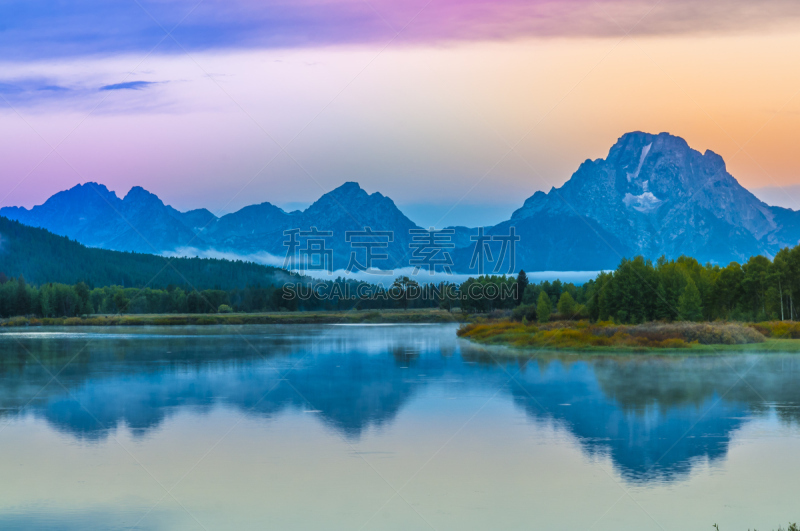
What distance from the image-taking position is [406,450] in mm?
18938

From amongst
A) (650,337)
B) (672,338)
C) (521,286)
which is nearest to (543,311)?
(650,337)

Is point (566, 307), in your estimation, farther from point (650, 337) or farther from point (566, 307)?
point (650, 337)

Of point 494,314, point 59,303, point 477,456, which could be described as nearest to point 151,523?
point 477,456

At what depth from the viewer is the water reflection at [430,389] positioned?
67.3 ft

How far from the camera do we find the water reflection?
67.3 feet

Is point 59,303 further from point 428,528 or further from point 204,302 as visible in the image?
point 428,528

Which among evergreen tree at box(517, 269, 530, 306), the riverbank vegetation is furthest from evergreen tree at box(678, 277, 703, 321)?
evergreen tree at box(517, 269, 530, 306)

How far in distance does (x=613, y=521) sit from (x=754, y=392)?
17.2 m

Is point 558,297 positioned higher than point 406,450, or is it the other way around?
point 558,297

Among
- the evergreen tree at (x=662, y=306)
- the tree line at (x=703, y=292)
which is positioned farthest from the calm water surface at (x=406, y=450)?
the tree line at (x=703, y=292)

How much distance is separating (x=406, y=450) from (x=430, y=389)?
11.9m

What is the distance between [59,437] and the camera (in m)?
20.6

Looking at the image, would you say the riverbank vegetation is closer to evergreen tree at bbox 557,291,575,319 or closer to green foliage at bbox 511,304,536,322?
evergreen tree at bbox 557,291,575,319

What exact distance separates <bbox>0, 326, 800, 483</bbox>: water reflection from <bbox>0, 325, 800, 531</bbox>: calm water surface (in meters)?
0.12
